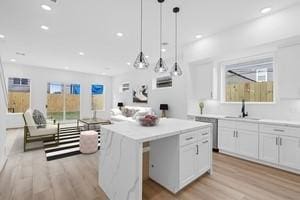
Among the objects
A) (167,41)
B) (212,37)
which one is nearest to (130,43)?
(167,41)

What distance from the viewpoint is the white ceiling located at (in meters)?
2.50

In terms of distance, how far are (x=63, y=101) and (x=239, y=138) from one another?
7783 millimetres

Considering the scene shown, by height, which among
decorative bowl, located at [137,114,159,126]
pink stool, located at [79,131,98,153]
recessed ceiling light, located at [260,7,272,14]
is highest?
recessed ceiling light, located at [260,7,272,14]

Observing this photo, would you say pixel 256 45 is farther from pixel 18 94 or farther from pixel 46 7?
pixel 18 94

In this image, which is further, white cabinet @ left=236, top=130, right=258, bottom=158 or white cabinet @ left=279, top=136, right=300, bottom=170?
white cabinet @ left=236, top=130, right=258, bottom=158

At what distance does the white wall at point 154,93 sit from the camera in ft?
16.6

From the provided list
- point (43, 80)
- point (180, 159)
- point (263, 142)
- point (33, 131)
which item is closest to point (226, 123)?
point (263, 142)

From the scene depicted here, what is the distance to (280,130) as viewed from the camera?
270 cm

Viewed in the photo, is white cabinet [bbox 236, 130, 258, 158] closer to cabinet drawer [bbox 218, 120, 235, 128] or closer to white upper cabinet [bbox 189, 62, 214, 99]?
cabinet drawer [bbox 218, 120, 235, 128]

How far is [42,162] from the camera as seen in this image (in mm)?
2986

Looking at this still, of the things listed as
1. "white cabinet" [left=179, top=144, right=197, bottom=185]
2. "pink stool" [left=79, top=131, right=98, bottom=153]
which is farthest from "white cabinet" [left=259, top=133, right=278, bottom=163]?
"pink stool" [left=79, top=131, right=98, bottom=153]

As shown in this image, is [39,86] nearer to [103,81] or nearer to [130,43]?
[103,81]

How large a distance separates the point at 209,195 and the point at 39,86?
792cm

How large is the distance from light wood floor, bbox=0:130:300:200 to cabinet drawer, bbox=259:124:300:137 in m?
0.70
